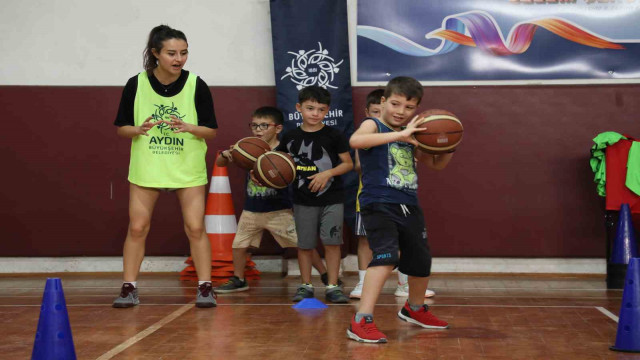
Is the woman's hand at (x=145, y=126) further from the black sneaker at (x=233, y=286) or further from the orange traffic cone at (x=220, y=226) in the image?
the orange traffic cone at (x=220, y=226)

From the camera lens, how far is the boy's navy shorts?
4859 millimetres

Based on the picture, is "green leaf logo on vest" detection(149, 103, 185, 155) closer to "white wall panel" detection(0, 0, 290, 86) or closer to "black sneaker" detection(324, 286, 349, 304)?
"black sneaker" detection(324, 286, 349, 304)

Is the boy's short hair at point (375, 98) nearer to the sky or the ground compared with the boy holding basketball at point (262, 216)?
nearer to the sky

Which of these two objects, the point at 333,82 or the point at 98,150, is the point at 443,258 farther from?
the point at 98,150

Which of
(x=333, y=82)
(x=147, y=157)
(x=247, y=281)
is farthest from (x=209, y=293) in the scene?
(x=333, y=82)

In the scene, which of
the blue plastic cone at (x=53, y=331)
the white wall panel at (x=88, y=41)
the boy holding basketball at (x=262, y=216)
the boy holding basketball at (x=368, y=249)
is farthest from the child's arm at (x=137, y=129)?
the white wall panel at (x=88, y=41)

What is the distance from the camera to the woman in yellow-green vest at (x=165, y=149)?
5.90m

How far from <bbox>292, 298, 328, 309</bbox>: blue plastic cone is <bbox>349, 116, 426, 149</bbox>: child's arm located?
1508 mm

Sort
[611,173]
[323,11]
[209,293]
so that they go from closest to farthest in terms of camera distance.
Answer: [209,293] < [611,173] < [323,11]

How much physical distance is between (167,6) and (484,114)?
3.24 m

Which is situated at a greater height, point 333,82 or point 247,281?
point 333,82

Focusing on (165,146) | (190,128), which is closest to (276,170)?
(190,128)

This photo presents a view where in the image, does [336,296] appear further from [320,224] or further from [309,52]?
[309,52]

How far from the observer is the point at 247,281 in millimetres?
7430
